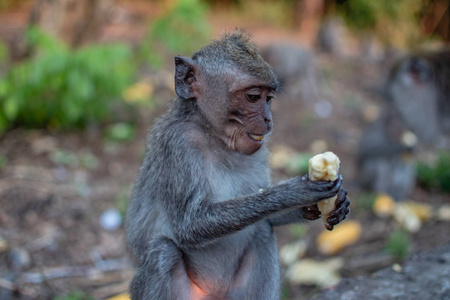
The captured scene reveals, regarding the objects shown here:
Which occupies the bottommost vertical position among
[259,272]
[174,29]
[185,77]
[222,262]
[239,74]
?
[259,272]

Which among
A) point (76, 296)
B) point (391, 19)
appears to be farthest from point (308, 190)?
point (391, 19)

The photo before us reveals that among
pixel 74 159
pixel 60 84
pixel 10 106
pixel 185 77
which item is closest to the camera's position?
pixel 185 77

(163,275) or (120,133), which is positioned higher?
(120,133)

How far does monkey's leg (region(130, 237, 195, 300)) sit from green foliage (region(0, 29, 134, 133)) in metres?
4.85

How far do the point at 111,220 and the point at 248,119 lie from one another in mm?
3942

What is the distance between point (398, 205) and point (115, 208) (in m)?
4.26

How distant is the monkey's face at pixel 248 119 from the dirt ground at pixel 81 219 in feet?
3.32

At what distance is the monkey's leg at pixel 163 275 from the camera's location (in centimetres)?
346

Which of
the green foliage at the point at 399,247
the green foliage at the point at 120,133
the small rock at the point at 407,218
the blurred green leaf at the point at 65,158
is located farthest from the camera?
the green foliage at the point at 120,133

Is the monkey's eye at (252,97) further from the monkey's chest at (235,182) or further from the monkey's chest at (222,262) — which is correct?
the monkey's chest at (222,262)

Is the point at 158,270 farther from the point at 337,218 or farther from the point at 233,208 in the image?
the point at 337,218

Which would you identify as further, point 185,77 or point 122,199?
point 122,199

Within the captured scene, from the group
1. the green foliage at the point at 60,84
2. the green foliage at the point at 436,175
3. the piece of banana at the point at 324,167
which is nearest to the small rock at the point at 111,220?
the green foliage at the point at 60,84

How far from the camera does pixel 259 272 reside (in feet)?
12.7
